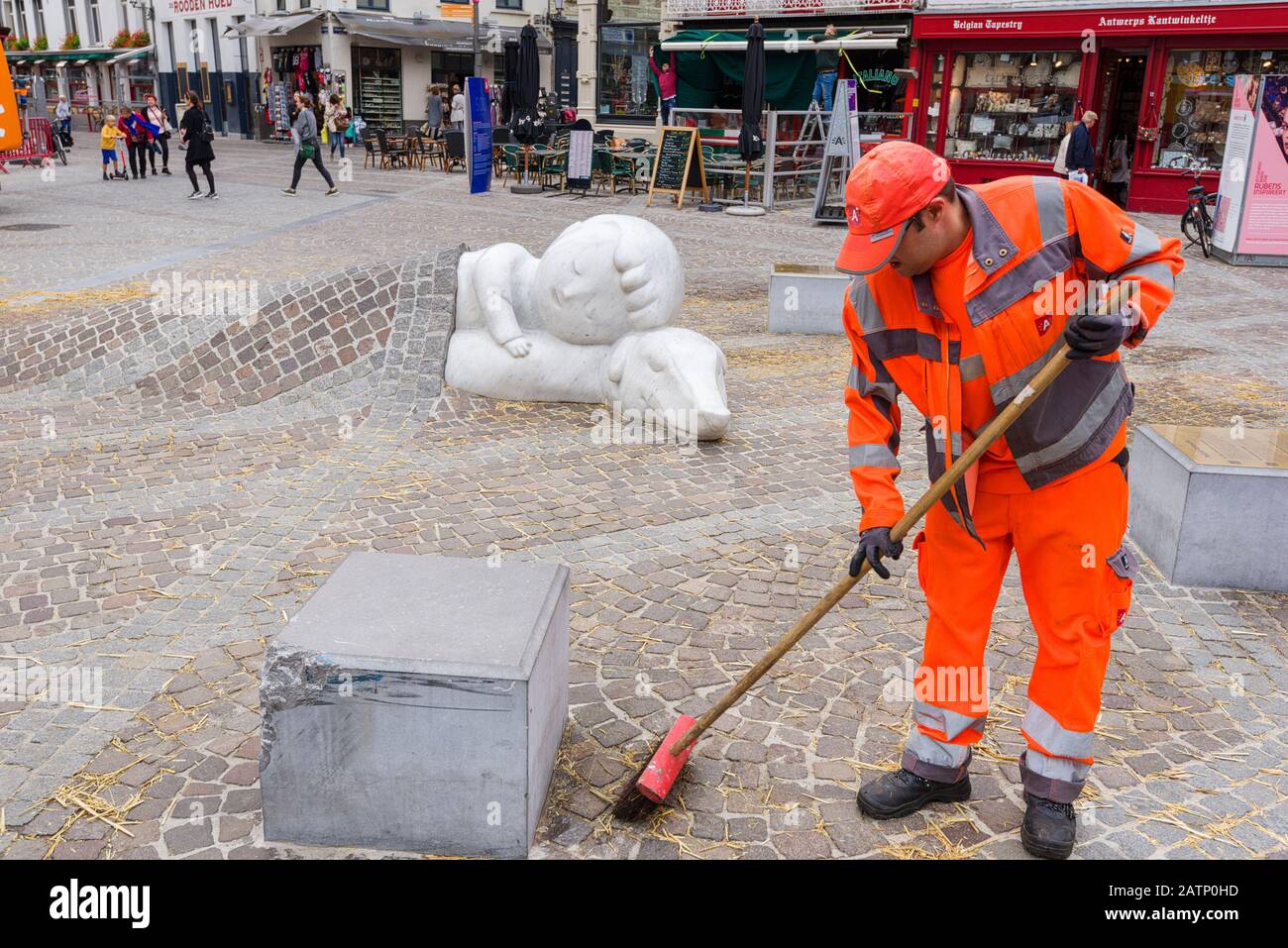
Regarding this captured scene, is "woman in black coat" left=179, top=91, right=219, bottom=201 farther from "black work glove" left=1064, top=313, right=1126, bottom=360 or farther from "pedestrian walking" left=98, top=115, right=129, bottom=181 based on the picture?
"black work glove" left=1064, top=313, right=1126, bottom=360

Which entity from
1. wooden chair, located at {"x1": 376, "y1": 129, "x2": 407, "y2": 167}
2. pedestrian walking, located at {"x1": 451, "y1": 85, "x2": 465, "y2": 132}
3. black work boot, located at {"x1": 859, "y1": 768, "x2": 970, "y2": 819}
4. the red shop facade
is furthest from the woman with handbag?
black work boot, located at {"x1": 859, "y1": 768, "x2": 970, "y2": 819}

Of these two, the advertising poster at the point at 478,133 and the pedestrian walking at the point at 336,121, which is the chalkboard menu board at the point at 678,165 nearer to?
the advertising poster at the point at 478,133

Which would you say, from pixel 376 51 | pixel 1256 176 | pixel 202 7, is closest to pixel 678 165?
pixel 1256 176

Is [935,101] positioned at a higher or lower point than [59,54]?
lower

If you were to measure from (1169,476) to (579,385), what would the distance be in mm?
3818

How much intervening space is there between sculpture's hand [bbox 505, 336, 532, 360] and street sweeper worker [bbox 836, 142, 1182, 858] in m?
4.42

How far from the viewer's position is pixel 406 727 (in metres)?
2.90

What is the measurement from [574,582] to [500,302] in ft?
10.2

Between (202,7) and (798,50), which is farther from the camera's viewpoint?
(202,7)

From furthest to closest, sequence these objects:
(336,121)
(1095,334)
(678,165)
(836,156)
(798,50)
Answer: (336,121)
(798,50)
(678,165)
(836,156)
(1095,334)

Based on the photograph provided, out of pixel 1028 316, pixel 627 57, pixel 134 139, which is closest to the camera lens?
pixel 1028 316

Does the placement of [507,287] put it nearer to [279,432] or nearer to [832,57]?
[279,432]

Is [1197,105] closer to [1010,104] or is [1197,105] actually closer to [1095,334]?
[1010,104]

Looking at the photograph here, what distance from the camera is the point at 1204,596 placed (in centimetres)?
476
